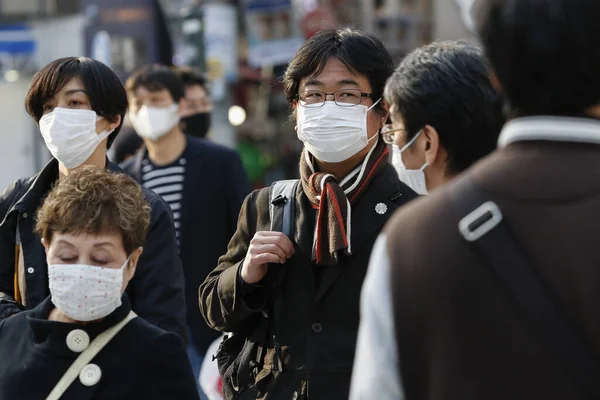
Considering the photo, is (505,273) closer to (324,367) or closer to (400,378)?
(400,378)

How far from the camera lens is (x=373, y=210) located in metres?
3.63

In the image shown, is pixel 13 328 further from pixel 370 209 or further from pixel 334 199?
pixel 370 209

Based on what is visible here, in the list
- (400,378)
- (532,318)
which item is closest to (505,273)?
(532,318)

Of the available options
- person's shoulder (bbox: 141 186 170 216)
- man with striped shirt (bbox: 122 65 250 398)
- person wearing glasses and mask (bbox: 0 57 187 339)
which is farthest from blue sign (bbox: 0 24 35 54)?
person's shoulder (bbox: 141 186 170 216)

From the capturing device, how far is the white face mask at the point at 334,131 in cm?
380

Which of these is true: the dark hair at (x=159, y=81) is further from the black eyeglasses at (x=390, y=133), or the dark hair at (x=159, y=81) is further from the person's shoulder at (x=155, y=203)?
the black eyeglasses at (x=390, y=133)

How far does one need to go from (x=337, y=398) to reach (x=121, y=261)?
821mm

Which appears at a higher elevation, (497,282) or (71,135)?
(497,282)

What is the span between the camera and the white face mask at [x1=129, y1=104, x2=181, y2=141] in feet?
22.7

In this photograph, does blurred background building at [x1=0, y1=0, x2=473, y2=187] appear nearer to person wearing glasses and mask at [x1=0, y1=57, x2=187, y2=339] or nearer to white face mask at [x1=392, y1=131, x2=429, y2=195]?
person wearing glasses and mask at [x1=0, y1=57, x2=187, y2=339]

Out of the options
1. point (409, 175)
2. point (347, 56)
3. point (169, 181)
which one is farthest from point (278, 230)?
point (169, 181)

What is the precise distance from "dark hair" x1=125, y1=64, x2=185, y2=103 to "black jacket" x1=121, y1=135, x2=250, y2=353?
692 mm

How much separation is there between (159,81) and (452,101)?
459cm

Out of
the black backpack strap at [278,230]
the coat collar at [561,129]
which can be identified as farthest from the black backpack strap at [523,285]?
the black backpack strap at [278,230]
